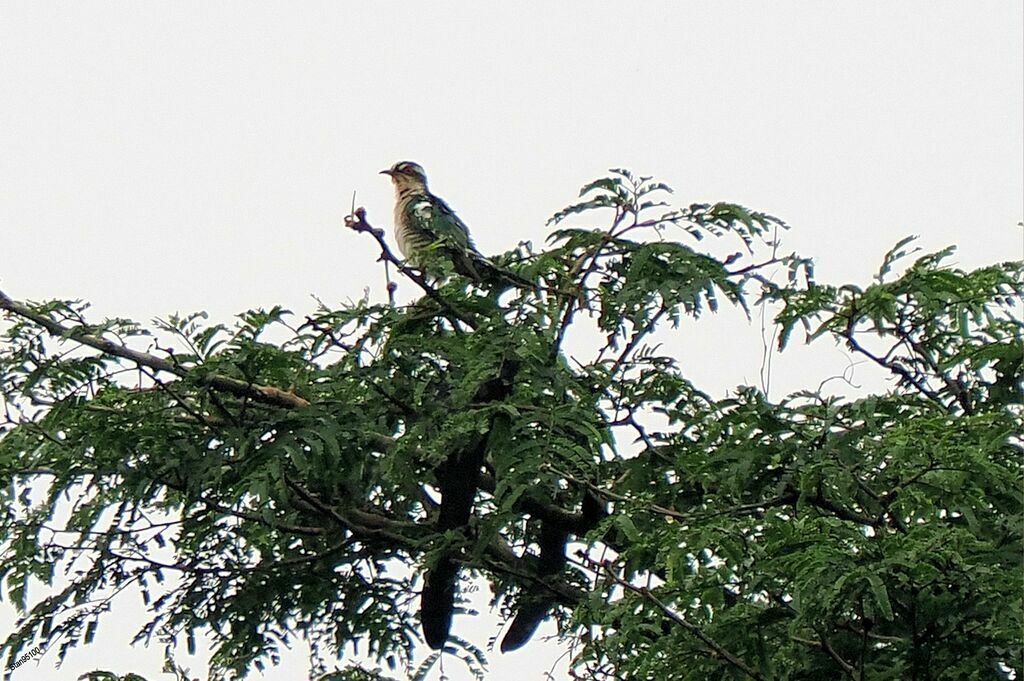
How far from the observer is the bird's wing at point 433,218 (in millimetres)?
8672

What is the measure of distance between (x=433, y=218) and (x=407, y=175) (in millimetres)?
1555

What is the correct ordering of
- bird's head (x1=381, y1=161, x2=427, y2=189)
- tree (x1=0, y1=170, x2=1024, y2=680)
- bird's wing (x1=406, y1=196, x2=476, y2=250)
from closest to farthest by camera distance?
tree (x1=0, y1=170, x2=1024, y2=680) < bird's wing (x1=406, y1=196, x2=476, y2=250) < bird's head (x1=381, y1=161, x2=427, y2=189)

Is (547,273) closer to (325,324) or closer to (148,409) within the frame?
(325,324)

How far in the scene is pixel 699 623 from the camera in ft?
13.1

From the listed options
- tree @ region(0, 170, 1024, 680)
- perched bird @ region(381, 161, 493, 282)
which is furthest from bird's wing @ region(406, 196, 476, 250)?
tree @ region(0, 170, 1024, 680)

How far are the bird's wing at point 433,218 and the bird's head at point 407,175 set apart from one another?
67cm

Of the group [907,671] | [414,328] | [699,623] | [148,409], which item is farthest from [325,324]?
[907,671]

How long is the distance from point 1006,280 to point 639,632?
1.48 metres

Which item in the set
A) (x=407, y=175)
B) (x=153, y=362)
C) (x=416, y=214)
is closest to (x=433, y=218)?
(x=416, y=214)

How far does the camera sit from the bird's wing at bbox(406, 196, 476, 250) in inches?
341

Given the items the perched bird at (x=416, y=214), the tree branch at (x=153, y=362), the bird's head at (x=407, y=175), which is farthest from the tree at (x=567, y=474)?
the bird's head at (x=407, y=175)

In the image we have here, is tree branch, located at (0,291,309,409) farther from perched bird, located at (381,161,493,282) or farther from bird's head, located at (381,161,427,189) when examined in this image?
bird's head, located at (381,161,427,189)

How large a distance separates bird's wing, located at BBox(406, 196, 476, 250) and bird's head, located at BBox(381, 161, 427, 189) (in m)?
0.67

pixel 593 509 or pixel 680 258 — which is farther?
pixel 593 509
